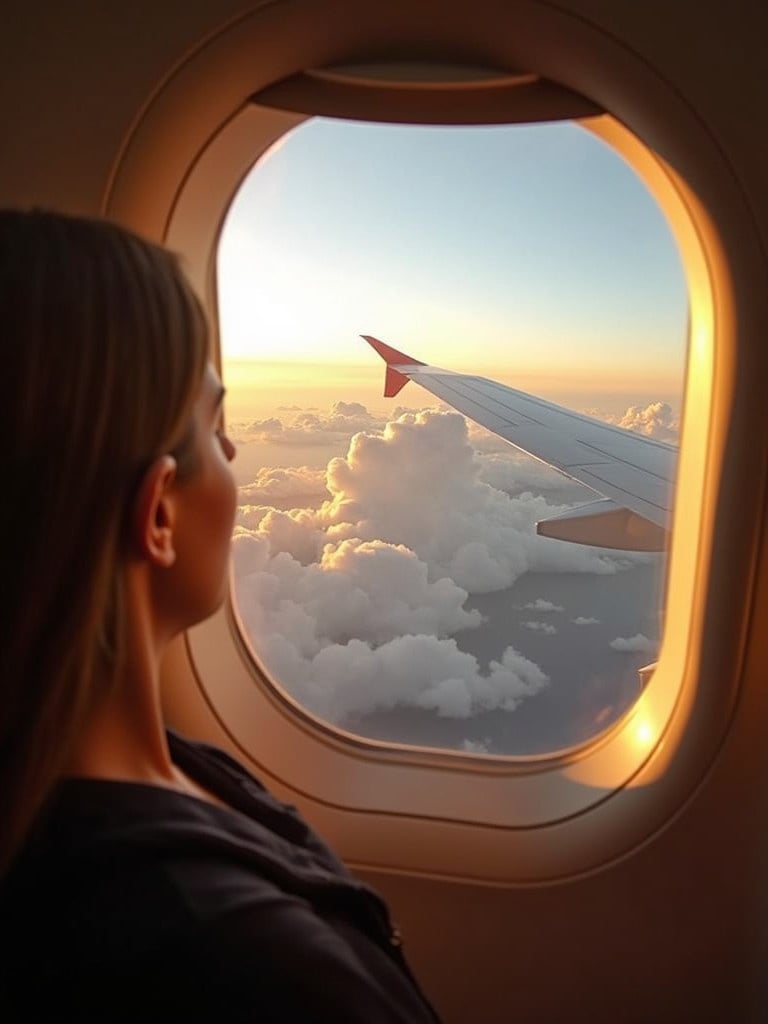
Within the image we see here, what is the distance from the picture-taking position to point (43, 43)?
4.37 ft

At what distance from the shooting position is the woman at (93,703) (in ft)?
2.10

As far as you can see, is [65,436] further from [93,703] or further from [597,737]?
[597,737]

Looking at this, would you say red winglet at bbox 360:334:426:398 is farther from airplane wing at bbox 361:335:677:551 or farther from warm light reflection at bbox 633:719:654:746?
warm light reflection at bbox 633:719:654:746

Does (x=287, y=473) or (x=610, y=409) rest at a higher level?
(x=610, y=409)

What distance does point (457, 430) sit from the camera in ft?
5.88

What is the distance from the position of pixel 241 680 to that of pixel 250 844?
1.04 meters

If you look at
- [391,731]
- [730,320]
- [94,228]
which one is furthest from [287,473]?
[94,228]

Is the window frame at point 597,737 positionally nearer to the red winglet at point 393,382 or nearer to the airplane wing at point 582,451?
the airplane wing at point 582,451

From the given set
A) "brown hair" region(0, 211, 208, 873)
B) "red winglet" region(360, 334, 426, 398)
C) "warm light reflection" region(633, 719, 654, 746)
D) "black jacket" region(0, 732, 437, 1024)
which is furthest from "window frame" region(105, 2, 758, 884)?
"black jacket" region(0, 732, 437, 1024)

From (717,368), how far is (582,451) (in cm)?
36

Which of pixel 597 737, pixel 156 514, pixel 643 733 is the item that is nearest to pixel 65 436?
pixel 156 514

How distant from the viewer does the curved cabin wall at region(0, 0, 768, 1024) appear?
4.04 feet

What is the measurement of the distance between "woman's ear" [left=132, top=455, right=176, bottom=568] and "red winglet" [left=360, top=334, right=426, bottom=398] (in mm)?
981

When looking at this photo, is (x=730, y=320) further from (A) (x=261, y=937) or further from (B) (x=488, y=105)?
(A) (x=261, y=937)
